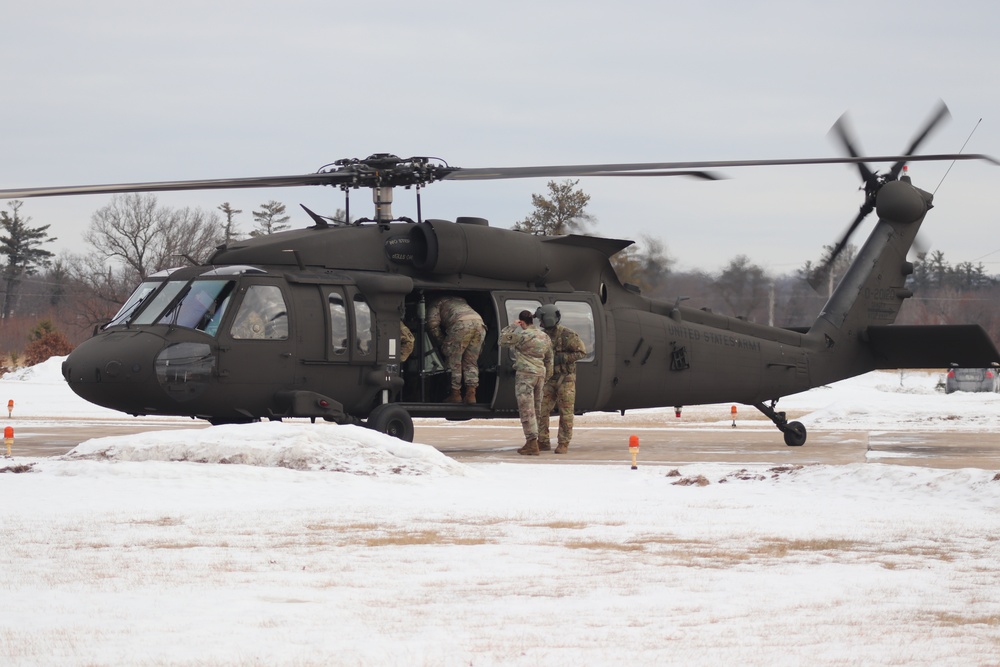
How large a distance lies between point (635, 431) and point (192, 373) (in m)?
10.8

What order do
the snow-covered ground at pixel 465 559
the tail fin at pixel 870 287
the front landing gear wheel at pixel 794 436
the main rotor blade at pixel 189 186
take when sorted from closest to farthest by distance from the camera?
the snow-covered ground at pixel 465 559 → the main rotor blade at pixel 189 186 → the front landing gear wheel at pixel 794 436 → the tail fin at pixel 870 287

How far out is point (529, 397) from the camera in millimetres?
16391

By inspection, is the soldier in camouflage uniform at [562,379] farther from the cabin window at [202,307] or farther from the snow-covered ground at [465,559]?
the cabin window at [202,307]

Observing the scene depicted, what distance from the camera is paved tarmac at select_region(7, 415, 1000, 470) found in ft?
53.5

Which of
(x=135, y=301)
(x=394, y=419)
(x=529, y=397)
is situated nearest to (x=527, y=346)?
(x=529, y=397)

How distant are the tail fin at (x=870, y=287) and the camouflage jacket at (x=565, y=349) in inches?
205

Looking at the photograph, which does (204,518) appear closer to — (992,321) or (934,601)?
(934,601)

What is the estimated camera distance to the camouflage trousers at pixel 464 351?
16.6 metres

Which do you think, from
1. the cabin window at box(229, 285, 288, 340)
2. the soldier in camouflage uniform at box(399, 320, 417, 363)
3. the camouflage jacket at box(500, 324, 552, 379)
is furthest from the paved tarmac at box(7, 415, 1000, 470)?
the cabin window at box(229, 285, 288, 340)

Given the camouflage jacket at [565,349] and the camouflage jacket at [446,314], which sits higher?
the camouflage jacket at [446,314]

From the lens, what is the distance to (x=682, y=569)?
7438 mm

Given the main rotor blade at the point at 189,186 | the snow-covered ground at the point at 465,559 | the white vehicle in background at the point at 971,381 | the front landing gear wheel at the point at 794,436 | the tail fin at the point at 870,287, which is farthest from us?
the white vehicle in background at the point at 971,381

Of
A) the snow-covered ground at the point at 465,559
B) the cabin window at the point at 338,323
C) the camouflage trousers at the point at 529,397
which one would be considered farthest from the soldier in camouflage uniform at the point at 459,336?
the snow-covered ground at the point at 465,559

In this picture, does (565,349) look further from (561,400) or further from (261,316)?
(261,316)
